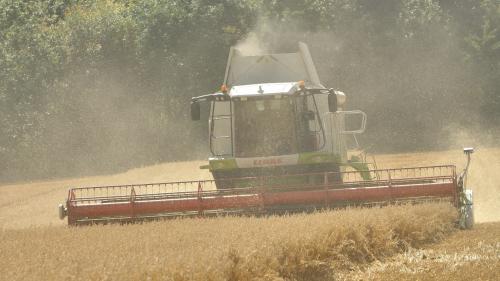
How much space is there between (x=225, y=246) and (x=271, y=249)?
46cm

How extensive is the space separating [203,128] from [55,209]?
14.2 m

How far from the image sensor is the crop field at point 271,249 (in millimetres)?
8477

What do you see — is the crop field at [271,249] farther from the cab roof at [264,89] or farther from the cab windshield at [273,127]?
the cab roof at [264,89]

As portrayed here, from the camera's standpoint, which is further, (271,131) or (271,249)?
(271,131)

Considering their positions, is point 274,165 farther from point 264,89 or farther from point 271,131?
point 264,89

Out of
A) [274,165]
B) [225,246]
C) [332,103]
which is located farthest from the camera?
[274,165]

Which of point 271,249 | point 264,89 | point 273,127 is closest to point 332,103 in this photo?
point 273,127

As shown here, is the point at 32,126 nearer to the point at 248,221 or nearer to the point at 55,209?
the point at 55,209

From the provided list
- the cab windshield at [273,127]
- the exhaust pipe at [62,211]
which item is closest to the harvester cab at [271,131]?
the cab windshield at [273,127]

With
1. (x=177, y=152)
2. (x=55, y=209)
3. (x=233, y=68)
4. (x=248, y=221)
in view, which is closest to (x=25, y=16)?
(x=177, y=152)

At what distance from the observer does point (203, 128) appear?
1515 inches

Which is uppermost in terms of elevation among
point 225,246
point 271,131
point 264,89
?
point 264,89

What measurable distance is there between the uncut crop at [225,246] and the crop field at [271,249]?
0.01 m

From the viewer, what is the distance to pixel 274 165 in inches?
647
